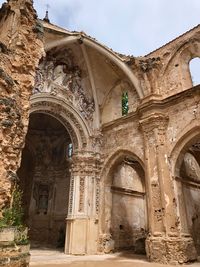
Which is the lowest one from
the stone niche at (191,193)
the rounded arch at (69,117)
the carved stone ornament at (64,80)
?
the stone niche at (191,193)

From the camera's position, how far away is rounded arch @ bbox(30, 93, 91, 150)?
11906 mm

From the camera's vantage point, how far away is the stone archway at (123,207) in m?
11.3

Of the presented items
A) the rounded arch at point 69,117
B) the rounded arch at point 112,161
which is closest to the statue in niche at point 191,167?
the rounded arch at point 112,161

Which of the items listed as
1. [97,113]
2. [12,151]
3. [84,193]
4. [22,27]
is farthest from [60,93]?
[12,151]

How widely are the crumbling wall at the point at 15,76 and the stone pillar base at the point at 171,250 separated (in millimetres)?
6304

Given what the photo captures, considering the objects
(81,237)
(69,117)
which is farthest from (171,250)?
(69,117)

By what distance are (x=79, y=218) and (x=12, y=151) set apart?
7.59 metres

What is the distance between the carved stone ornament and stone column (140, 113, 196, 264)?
384cm

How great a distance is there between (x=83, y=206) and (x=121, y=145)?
10.7 ft

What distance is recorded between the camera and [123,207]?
12781 millimetres

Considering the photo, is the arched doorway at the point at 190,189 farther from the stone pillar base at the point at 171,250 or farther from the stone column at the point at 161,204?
the stone pillar base at the point at 171,250

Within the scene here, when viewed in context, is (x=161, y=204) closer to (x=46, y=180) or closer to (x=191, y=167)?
(x=191, y=167)

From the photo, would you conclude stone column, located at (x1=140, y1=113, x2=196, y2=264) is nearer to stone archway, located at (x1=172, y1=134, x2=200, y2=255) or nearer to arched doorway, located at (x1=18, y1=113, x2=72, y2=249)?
stone archway, located at (x1=172, y1=134, x2=200, y2=255)

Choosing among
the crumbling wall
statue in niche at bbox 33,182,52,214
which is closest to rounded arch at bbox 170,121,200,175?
the crumbling wall
